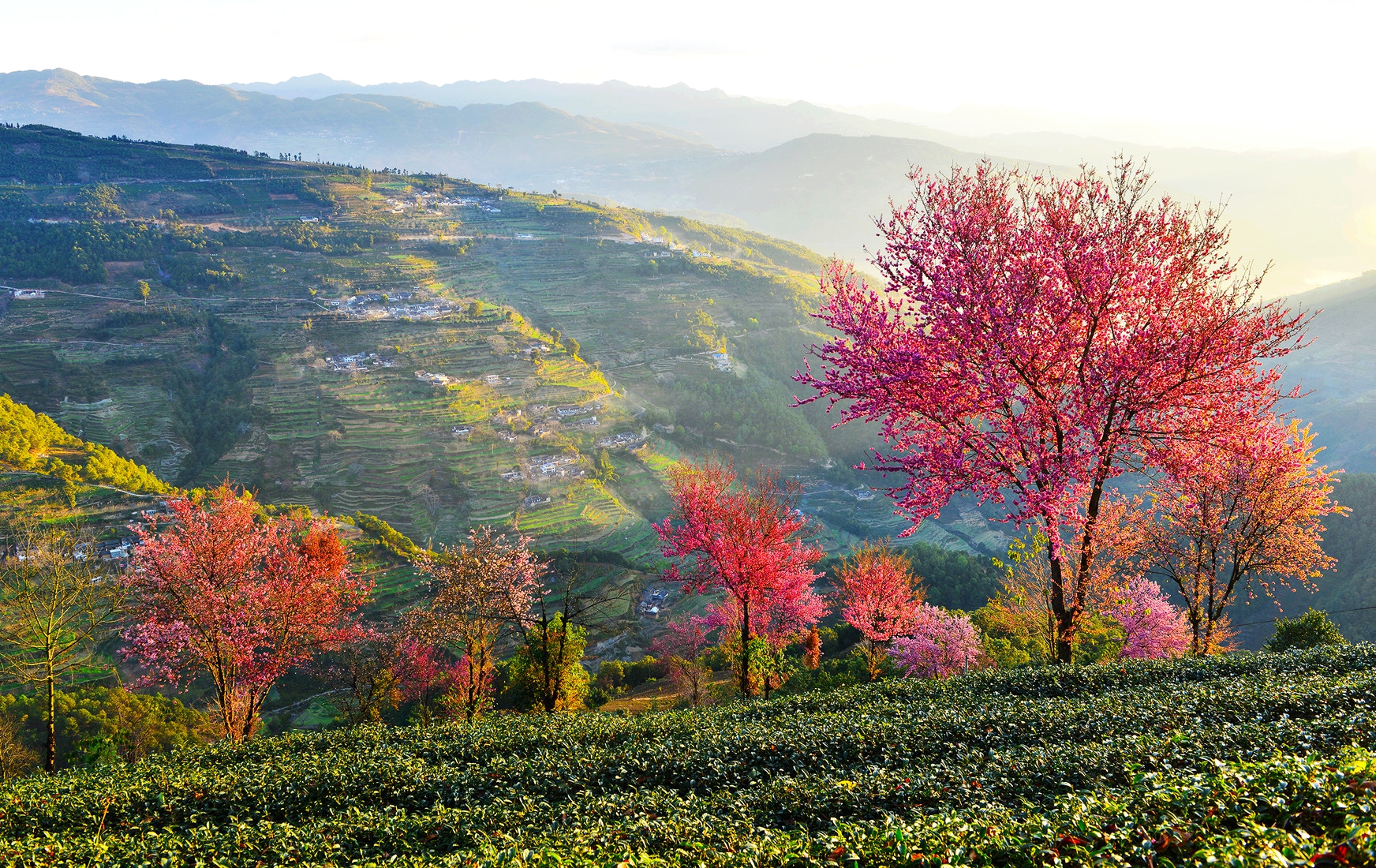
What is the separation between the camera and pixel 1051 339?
357 inches

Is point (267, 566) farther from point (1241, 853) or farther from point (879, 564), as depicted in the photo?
point (1241, 853)

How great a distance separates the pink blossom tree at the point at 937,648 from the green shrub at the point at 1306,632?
9.94 metres

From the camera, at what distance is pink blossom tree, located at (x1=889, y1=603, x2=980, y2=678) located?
88.0 feet

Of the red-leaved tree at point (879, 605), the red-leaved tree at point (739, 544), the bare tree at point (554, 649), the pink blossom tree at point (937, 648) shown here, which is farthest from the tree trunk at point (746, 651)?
the pink blossom tree at point (937, 648)

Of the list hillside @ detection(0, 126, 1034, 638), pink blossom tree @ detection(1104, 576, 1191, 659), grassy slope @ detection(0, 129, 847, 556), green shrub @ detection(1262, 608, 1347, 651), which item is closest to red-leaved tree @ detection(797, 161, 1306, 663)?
green shrub @ detection(1262, 608, 1347, 651)

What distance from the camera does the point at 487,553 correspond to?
25.9 meters

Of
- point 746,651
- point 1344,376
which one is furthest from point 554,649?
point 1344,376

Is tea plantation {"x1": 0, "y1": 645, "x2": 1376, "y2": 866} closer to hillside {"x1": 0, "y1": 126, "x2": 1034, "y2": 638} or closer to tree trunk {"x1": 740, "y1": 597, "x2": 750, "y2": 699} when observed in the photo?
tree trunk {"x1": 740, "y1": 597, "x2": 750, "y2": 699}

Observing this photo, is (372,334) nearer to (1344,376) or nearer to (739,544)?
(739,544)

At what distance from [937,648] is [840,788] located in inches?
930

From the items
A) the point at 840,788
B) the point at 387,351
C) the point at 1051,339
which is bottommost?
the point at 387,351

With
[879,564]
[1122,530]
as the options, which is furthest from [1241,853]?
[879,564]

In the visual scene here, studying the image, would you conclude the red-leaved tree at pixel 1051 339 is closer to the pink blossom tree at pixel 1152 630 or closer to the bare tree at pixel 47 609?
the pink blossom tree at pixel 1152 630

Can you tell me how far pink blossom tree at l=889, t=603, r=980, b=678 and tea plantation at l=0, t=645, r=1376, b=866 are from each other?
16.8 metres
